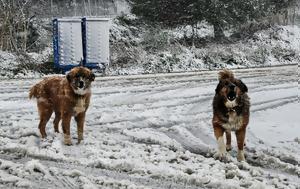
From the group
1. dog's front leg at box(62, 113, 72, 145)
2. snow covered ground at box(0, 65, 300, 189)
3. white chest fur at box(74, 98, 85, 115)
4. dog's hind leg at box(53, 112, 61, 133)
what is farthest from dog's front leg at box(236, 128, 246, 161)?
dog's hind leg at box(53, 112, 61, 133)

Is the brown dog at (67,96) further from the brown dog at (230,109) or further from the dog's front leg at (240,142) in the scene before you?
the dog's front leg at (240,142)

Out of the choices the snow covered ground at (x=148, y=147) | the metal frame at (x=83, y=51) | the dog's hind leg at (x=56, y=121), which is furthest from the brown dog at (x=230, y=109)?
the metal frame at (x=83, y=51)

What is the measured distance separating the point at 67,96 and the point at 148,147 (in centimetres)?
149

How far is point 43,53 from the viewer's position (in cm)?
2392

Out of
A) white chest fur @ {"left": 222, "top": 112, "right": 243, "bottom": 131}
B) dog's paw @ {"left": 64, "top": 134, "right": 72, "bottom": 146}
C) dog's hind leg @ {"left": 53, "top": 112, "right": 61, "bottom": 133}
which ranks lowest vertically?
dog's paw @ {"left": 64, "top": 134, "right": 72, "bottom": 146}

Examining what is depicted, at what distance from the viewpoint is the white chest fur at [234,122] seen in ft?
25.0

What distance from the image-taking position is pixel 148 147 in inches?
326

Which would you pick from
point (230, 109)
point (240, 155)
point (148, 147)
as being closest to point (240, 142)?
point (240, 155)

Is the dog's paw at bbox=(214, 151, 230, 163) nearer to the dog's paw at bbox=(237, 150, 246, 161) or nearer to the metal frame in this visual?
the dog's paw at bbox=(237, 150, 246, 161)

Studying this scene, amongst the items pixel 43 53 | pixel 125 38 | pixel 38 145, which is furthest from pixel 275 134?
pixel 125 38

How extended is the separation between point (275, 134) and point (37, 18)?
20833 millimetres

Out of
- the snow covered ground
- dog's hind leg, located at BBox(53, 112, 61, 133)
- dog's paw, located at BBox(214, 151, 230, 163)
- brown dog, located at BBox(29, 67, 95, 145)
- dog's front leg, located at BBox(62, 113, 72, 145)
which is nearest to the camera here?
the snow covered ground

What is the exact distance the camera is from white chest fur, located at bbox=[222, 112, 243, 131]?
7.61m

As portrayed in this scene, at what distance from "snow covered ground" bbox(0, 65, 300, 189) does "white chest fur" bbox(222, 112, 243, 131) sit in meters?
0.47
